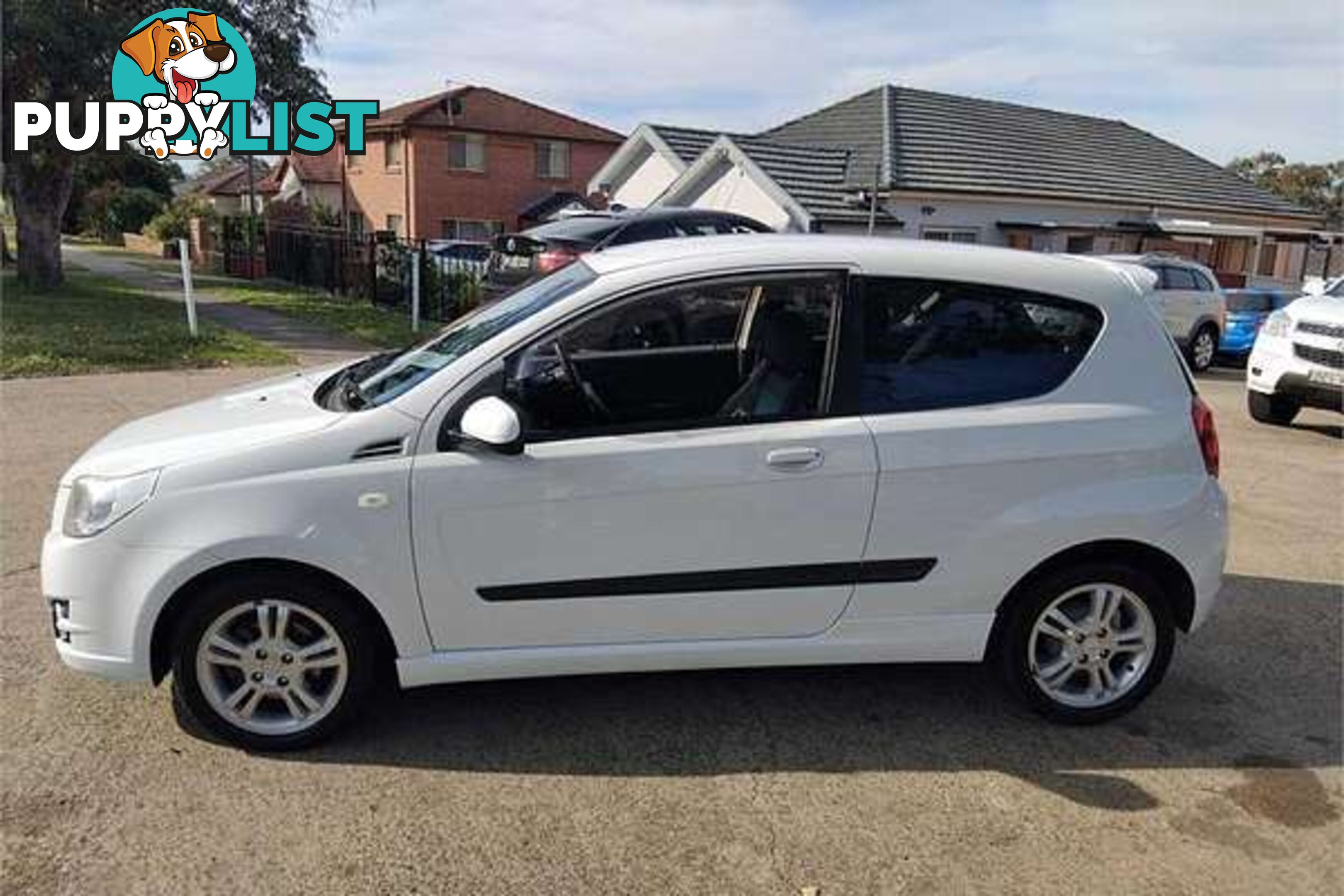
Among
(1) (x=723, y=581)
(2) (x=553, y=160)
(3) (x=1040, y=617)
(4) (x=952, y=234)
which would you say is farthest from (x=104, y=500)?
(2) (x=553, y=160)

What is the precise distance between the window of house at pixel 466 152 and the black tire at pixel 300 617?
36626mm

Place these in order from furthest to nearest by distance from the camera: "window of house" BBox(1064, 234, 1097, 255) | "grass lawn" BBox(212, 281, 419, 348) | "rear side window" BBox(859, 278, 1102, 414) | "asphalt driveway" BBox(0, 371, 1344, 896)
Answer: "window of house" BBox(1064, 234, 1097, 255)
"grass lawn" BBox(212, 281, 419, 348)
"rear side window" BBox(859, 278, 1102, 414)
"asphalt driveway" BBox(0, 371, 1344, 896)

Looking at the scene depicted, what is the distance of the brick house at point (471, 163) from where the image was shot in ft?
123

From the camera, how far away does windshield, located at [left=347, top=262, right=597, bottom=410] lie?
353 centimetres

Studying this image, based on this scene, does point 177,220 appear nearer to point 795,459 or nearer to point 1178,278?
point 1178,278

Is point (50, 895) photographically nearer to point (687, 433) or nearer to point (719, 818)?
point (719, 818)

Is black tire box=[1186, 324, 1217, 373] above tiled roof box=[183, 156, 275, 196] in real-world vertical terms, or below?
below

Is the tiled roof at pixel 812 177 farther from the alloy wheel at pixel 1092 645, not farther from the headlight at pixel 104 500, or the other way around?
the headlight at pixel 104 500

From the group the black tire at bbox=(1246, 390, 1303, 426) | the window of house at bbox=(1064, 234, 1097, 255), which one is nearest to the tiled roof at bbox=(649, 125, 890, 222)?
the window of house at bbox=(1064, 234, 1097, 255)

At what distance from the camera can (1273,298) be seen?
1859 centimetres

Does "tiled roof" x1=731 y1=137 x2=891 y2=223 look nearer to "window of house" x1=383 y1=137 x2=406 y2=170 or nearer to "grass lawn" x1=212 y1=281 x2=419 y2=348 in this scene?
"grass lawn" x1=212 y1=281 x2=419 y2=348

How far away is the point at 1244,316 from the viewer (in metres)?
17.7

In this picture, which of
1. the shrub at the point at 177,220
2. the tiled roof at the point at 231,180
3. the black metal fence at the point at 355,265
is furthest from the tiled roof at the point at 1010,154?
the tiled roof at the point at 231,180

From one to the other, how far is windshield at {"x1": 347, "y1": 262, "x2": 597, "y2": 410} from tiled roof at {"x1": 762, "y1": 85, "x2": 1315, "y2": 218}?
18.2m
